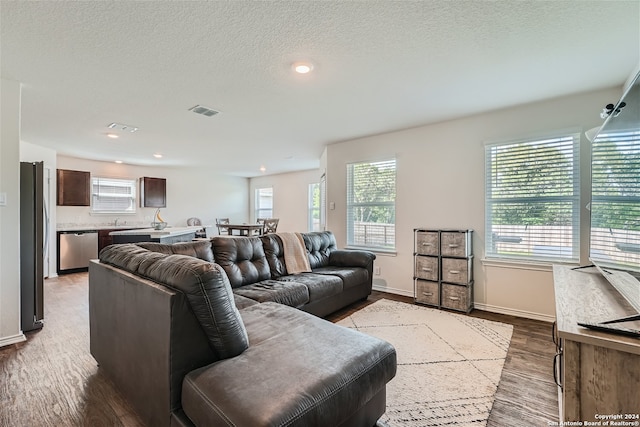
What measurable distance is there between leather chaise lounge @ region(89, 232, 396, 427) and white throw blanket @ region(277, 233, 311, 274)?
1.42 meters

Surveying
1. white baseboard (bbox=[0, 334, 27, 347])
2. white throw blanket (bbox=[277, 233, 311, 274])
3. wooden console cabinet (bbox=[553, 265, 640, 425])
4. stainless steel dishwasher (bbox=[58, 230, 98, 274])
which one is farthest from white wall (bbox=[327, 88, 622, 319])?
stainless steel dishwasher (bbox=[58, 230, 98, 274])

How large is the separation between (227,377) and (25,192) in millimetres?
3180

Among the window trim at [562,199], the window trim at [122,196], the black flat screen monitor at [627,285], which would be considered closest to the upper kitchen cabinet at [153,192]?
the window trim at [122,196]

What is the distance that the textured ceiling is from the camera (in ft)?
5.86

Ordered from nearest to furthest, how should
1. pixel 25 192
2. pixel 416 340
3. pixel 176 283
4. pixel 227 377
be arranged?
pixel 227 377
pixel 176 283
pixel 416 340
pixel 25 192

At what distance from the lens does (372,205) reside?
4.64 m

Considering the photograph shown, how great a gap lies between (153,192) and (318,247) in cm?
536

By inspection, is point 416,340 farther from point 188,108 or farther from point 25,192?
point 25,192

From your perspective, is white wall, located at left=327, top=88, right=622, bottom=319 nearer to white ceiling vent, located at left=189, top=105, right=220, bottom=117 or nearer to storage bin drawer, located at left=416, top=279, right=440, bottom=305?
storage bin drawer, located at left=416, top=279, right=440, bottom=305

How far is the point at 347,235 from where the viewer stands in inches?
194

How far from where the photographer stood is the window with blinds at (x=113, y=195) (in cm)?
667

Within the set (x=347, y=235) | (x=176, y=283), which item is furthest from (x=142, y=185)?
(x=176, y=283)

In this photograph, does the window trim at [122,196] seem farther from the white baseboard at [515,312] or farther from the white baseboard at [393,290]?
the white baseboard at [515,312]

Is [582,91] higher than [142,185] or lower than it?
higher
